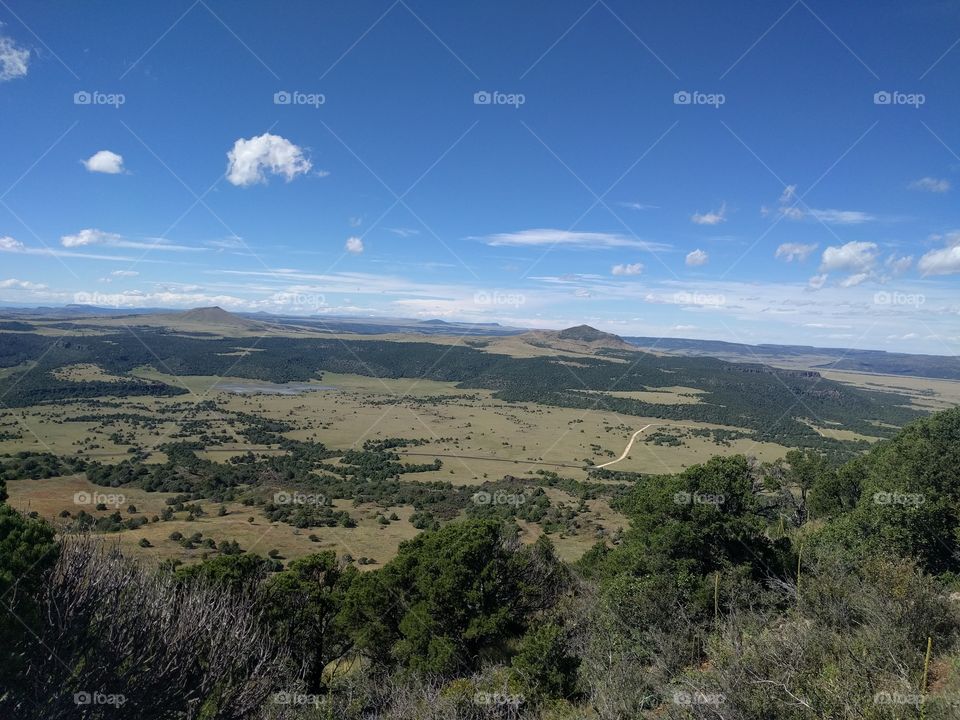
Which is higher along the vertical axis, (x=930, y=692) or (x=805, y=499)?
(x=930, y=692)

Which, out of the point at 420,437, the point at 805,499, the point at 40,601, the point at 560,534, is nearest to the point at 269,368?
the point at 420,437

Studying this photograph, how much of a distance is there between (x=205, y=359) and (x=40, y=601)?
567ft

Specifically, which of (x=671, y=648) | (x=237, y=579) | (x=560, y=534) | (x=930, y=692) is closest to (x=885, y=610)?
(x=930, y=692)

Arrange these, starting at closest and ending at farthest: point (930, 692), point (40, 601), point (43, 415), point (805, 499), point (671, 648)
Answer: point (930, 692) → point (40, 601) → point (671, 648) → point (805, 499) → point (43, 415)

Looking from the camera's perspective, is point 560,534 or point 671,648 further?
point 560,534

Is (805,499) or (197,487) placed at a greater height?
(805,499)

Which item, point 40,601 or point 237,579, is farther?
point 237,579

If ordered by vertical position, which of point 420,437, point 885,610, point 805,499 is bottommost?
point 420,437

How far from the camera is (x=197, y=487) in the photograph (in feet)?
171

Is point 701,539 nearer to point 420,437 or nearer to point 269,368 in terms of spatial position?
point 420,437

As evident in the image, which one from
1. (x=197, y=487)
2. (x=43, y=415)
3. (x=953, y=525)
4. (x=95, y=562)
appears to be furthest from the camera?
(x=43, y=415)

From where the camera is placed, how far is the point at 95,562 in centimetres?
1016

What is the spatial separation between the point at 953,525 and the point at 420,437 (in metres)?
73.7

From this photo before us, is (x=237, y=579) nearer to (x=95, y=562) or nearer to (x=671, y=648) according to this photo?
(x=95, y=562)
